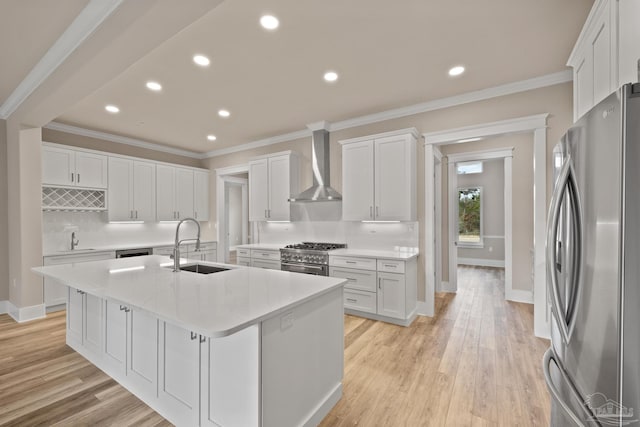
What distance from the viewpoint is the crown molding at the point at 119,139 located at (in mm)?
4609

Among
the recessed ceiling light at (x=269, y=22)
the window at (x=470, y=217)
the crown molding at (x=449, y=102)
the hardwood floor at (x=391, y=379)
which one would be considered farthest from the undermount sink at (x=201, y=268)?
the window at (x=470, y=217)

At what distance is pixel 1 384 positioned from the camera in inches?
92.4

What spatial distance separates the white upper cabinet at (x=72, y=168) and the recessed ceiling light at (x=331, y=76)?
13.5 ft

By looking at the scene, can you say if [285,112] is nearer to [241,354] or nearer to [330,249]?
[330,249]

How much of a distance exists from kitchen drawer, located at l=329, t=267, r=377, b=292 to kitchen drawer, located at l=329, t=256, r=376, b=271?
54 millimetres

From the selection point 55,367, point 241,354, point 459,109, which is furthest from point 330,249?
point 55,367

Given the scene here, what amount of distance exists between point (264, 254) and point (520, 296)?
4252mm

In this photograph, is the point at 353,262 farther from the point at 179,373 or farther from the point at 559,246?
the point at 559,246

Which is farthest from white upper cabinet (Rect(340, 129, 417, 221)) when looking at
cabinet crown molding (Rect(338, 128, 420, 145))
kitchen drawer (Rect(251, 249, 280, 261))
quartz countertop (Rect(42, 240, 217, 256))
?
quartz countertop (Rect(42, 240, 217, 256))

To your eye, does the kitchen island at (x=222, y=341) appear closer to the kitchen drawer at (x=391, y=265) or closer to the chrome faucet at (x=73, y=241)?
the kitchen drawer at (x=391, y=265)

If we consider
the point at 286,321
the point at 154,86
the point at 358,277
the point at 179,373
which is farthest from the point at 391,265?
the point at 154,86

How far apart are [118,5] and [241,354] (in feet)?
7.84

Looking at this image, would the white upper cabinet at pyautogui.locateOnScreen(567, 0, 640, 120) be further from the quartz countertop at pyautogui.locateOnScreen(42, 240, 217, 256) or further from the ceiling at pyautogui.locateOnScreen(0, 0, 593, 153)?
the quartz countertop at pyautogui.locateOnScreen(42, 240, 217, 256)

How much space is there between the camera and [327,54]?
8.79 ft
